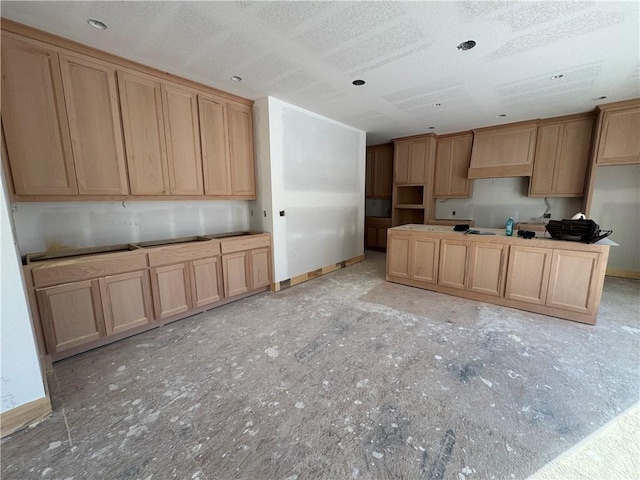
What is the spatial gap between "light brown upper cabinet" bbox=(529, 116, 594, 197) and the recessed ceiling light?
239 inches

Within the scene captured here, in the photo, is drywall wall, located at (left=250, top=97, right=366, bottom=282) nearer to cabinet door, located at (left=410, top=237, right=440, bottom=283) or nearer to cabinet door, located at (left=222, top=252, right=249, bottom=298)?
cabinet door, located at (left=222, top=252, right=249, bottom=298)

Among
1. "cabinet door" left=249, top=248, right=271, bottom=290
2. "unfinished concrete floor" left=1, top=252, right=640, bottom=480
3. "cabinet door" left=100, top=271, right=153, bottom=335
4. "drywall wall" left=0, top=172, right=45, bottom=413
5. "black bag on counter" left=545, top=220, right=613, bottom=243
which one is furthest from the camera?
"cabinet door" left=249, top=248, right=271, bottom=290

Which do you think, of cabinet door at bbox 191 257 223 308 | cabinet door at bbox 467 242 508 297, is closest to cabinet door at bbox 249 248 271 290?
cabinet door at bbox 191 257 223 308

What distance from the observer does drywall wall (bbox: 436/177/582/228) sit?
4.67 metres

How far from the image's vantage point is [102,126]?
2.48 metres

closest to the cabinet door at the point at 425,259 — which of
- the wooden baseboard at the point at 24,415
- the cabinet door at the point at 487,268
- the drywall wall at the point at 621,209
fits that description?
the cabinet door at the point at 487,268

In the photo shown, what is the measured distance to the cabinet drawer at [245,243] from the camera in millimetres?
3268

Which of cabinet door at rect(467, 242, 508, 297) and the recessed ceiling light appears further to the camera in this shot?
cabinet door at rect(467, 242, 508, 297)

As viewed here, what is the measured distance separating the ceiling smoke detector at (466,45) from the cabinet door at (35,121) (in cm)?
351

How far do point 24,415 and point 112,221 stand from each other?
188 centimetres

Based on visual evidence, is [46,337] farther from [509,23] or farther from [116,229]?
[509,23]

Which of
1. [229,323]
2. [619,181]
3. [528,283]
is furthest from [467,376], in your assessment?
[619,181]

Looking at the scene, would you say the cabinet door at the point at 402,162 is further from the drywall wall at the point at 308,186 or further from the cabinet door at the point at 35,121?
the cabinet door at the point at 35,121

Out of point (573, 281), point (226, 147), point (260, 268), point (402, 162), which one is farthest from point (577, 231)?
point (226, 147)
